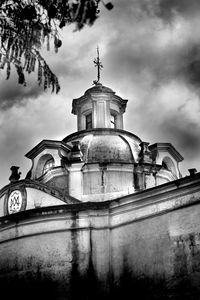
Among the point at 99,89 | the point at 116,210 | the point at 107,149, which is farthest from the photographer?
the point at 99,89

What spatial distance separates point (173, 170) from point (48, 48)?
19.1 meters

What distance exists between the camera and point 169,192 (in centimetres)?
1523

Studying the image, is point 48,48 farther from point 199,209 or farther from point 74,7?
point 199,209

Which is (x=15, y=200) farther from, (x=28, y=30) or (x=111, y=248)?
(x=28, y=30)

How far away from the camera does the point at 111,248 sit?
16.4m

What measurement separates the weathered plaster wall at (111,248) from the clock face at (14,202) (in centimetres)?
140

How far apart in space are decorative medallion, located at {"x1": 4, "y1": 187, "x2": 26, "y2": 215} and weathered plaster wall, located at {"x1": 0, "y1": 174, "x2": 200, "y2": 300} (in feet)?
4.53

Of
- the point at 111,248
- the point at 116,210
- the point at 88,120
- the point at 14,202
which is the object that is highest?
the point at 88,120

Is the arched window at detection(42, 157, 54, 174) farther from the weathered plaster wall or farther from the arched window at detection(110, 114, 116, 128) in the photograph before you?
the weathered plaster wall

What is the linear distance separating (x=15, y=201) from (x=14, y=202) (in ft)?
0.20

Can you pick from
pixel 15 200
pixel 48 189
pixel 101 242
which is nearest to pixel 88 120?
pixel 15 200

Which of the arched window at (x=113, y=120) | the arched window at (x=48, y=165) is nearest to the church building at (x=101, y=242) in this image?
the arched window at (x=48, y=165)

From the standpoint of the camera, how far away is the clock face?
61.5 feet

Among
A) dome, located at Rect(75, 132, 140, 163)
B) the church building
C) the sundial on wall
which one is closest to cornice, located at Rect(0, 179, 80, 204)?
the church building
